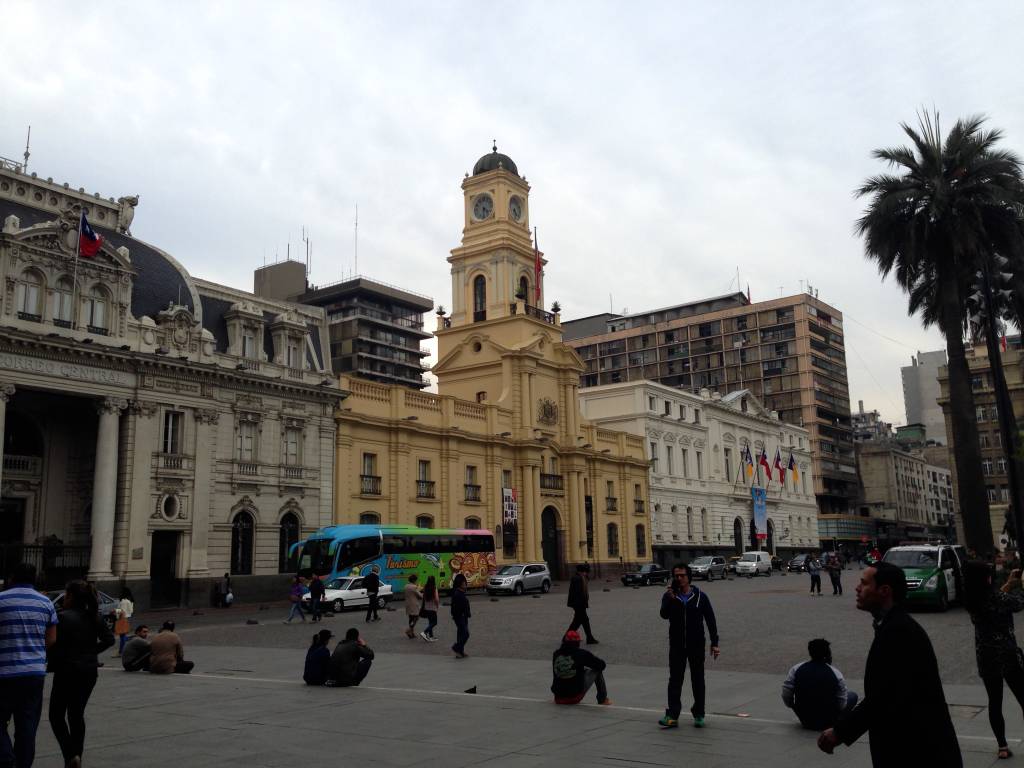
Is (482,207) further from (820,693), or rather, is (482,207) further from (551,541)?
(820,693)

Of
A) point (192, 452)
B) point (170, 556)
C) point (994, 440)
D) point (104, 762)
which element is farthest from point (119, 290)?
point (994, 440)

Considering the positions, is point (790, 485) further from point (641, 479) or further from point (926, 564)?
point (926, 564)

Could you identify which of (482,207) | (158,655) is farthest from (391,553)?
(482,207)

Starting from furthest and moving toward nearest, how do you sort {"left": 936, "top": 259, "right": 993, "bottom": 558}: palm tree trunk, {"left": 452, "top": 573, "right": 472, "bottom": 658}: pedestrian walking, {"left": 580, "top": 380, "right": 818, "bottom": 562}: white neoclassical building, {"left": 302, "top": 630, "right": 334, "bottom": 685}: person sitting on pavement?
{"left": 580, "top": 380, "right": 818, "bottom": 562}: white neoclassical building → {"left": 936, "top": 259, "right": 993, "bottom": 558}: palm tree trunk → {"left": 452, "top": 573, "right": 472, "bottom": 658}: pedestrian walking → {"left": 302, "top": 630, "right": 334, "bottom": 685}: person sitting on pavement

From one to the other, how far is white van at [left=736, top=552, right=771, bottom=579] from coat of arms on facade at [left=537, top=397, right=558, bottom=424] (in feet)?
52.0

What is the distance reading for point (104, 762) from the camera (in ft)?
30.5

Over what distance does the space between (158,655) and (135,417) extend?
21.3m

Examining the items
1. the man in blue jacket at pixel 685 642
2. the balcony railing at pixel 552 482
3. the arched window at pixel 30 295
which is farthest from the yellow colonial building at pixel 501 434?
the man in blue jacket at pixel 685 642

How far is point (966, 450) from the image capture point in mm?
31406

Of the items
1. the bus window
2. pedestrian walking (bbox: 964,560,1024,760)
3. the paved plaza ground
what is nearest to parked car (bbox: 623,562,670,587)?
the bus window

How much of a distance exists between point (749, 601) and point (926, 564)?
25.5 feet

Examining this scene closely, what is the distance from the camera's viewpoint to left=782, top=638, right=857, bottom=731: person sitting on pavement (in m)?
10.3

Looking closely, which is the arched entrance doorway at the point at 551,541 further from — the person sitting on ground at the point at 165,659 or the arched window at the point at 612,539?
the person sitting on ground at the point at 165,659

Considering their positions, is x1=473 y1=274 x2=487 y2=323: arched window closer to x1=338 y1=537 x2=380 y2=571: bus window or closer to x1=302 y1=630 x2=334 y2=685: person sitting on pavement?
x1=338 y1=537 x2=380 y2=571: bus window
